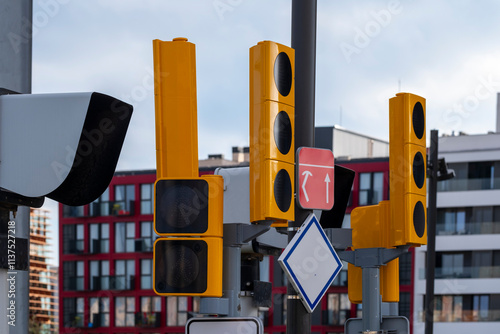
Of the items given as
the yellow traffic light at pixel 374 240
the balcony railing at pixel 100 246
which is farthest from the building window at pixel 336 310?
the yellow traffic light at pixel 374 240

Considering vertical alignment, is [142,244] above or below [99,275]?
above

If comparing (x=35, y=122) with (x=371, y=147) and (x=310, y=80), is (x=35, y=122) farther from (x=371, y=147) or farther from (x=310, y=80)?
(x=371, y=147)

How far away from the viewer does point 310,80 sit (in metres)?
7.55

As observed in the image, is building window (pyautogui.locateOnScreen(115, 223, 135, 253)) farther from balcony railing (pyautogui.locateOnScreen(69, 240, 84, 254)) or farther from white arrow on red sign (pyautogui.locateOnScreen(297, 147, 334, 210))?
white arrow on red sign (pyautogui.locateOnScreen(297, 147, 334, 210))

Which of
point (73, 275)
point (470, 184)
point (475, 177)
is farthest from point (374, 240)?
point (73, 275)

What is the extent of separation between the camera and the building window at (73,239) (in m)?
80.8

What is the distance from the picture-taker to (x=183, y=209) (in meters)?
5.73

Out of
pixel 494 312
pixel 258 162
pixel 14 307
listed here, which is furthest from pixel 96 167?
pixel 494 312

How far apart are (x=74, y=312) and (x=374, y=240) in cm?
7424

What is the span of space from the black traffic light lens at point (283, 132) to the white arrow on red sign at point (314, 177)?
2.73ft

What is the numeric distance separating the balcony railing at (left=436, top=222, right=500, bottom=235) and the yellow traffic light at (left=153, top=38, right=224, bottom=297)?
210 ft

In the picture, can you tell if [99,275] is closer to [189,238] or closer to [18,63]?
[189,238]

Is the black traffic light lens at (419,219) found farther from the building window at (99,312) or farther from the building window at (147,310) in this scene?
the building window at (99,312)

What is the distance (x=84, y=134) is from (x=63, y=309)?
7987 centimetres
